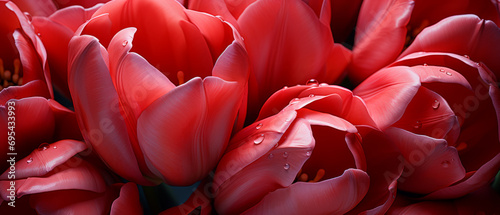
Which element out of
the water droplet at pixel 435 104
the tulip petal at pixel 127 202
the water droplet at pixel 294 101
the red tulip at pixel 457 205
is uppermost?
the water droplet at pixel 294 101

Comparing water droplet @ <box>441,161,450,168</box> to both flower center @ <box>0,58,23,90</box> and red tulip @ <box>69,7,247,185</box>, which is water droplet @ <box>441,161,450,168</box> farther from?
flower center @ <box>0,58,23,90</box>

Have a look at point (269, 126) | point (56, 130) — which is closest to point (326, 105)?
point (269, 126)

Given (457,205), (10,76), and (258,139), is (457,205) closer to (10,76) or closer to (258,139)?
(258,139)

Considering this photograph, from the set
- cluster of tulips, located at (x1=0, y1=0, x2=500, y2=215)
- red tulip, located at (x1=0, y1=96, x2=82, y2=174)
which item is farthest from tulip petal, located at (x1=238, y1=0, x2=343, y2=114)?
red tulip, located at (x1=0, y1=96, x2=82, y2=174)

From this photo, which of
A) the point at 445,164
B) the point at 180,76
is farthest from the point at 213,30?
the point at 445,164

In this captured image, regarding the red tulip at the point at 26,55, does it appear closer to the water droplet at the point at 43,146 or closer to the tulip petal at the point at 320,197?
the water droplet at the point at 43,146

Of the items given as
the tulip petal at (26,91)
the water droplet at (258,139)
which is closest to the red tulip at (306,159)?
the water droplet at (258,139)

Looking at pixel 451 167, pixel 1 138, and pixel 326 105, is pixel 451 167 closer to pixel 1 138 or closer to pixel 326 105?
pixel 326 105
